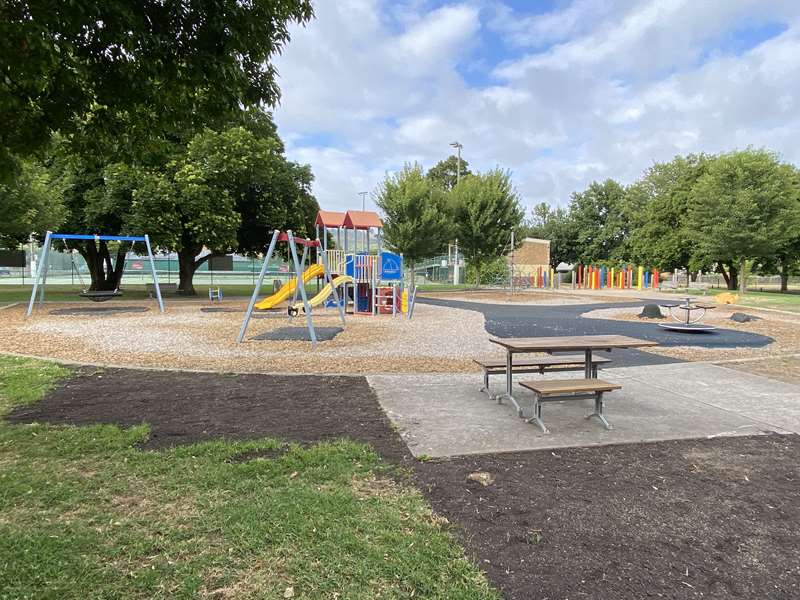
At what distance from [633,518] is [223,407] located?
4083mm

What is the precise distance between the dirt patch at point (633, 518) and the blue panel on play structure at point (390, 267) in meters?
13.8

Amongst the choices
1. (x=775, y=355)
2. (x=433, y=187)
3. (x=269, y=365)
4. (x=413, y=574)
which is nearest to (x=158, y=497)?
(x=413, y=574)

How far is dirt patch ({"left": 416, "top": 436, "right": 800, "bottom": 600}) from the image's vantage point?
8.54 ft

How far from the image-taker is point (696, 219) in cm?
3538

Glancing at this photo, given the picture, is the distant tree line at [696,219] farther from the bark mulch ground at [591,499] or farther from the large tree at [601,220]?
the bark mulch ground at [591,499]

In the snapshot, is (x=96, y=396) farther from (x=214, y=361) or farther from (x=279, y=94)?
(x=279, y=94)

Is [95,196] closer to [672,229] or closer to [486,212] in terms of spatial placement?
[486,212]

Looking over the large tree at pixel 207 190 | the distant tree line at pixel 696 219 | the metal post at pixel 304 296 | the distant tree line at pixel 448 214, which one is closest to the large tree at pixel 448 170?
the distant tree line at pixel 696 219

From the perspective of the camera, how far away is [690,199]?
138ft

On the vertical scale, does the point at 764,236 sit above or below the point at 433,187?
below

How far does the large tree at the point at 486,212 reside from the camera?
3222 cm

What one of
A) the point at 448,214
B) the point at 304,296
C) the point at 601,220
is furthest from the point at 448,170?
the point at 304,296

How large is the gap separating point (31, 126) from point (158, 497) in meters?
3.17

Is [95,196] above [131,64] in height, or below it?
above
